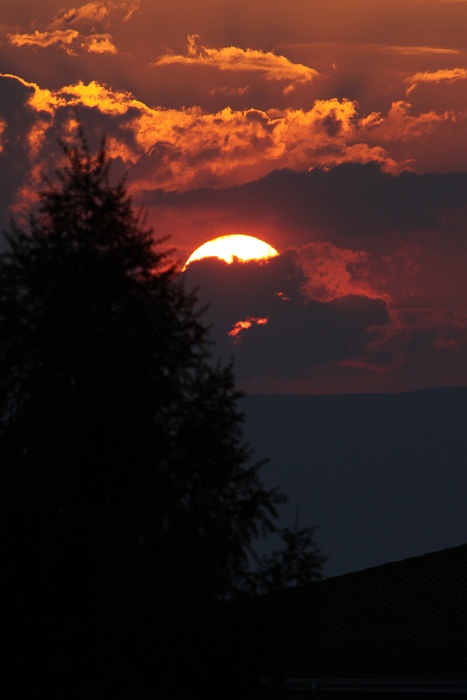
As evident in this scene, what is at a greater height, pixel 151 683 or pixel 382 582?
pixel 382 582

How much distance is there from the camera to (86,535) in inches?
641

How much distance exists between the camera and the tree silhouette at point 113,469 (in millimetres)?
16203

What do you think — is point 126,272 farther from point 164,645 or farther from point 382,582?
point 382,582

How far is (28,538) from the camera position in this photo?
16375mm

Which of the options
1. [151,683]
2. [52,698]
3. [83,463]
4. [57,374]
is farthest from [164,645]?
[57,374]

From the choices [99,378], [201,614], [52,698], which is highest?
[99,378]

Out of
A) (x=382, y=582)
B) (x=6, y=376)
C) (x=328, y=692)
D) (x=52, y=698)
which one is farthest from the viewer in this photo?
(x=382, y=582)

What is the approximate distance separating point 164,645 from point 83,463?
2567 mm

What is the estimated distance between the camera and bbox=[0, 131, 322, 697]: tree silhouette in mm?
16203

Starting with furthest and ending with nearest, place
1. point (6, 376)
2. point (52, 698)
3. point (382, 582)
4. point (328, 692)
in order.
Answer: point (382, 582)
point (328, 692)
point (6, 376)
point (52, 698)

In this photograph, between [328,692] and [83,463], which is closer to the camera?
[83,463]

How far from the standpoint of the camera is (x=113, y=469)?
16.8 metres

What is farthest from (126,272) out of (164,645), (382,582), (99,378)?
(382,582)

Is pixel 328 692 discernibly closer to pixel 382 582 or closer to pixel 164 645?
pixel 382 582
